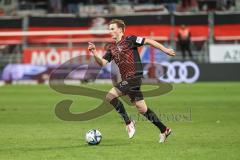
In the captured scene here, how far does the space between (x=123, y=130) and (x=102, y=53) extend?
17.5m

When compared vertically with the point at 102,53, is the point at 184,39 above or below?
above

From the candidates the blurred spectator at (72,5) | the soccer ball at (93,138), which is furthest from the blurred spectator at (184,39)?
the soccer ball at (93,138)

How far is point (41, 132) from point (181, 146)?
387cm

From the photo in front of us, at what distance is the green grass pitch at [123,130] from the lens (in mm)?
10867

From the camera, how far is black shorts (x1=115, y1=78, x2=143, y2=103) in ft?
40.0

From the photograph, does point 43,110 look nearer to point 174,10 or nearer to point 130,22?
point 130,22

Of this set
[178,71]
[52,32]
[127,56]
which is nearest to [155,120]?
[127,56]

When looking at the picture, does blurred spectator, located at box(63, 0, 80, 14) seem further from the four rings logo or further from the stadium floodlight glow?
the four rings logo

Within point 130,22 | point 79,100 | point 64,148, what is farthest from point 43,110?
point 130,22

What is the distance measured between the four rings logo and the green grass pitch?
17.6ft

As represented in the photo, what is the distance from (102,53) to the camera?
3195 cm

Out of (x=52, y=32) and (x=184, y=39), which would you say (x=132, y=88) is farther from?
(x=52, y=32)

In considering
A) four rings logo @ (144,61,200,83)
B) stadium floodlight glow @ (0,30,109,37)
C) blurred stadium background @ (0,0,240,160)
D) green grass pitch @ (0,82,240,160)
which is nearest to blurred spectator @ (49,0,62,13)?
blurred stadium background @ (0,0,240,160)

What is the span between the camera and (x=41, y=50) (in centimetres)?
3316
